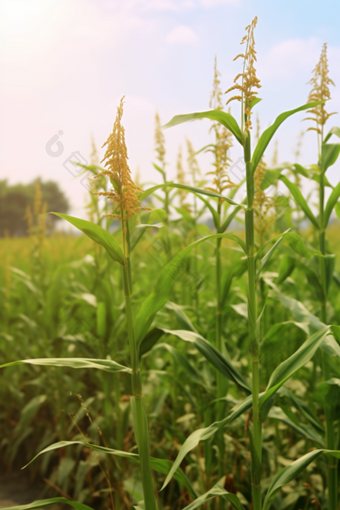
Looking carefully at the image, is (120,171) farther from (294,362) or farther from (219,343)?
(219,343)

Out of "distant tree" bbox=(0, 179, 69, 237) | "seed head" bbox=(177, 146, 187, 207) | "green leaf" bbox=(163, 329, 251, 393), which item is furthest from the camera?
"distant tree" bbox=(0, 179, 69, 237)

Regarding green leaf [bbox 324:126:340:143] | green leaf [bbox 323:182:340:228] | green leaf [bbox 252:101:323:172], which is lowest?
green leaf [bbox 323:182:340:228]

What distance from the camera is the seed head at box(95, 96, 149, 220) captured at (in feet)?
3.92

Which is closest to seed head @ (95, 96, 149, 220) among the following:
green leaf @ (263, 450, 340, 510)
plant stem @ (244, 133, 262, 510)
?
plant stem @ (244, 133, 262, 510)

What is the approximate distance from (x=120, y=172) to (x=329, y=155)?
3.63 ft

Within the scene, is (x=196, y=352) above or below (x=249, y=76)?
below

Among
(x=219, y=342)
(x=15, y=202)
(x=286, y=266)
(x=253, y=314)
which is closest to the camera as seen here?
(x=253, y=314)

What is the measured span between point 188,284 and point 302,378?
97 cm

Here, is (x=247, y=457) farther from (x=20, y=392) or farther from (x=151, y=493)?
(x=20, y=392)

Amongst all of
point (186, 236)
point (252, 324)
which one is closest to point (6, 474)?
point (186, 236)

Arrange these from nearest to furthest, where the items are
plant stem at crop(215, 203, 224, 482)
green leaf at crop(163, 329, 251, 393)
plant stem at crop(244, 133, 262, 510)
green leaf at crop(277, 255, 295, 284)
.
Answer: plant stem at crop(244, 133, 262, 510) < green leaf at crop(163, 329, 251, 393) < plant stem at crop(215, 203, 224, 482) < green leaf at crop(277, 255, 295, 284)

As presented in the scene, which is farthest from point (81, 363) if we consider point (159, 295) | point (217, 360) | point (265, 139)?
point (265, 139)

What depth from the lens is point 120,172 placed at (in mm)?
1227

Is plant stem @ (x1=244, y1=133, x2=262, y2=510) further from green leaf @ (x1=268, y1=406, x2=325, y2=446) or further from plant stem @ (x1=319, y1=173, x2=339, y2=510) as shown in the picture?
plant stem @ (x1=319, y1=173, x2=339, y2=510)
